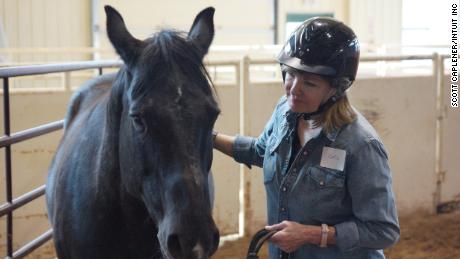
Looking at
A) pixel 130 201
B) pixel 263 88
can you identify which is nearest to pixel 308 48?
pixel 130 201

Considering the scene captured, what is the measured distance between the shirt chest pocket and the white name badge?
0.04 ft

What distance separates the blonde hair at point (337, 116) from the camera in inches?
64.0

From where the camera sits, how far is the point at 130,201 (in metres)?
1.80

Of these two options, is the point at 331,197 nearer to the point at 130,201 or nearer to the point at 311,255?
the point at 311,255

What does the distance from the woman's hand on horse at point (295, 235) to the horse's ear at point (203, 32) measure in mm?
534

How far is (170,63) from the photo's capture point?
158 centimetres

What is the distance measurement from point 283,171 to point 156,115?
45 centimetres

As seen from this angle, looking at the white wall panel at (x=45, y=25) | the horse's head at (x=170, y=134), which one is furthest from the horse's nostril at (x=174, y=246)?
the white wall panel at (x=45, y=25)

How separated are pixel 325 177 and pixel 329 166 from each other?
1.3 inches

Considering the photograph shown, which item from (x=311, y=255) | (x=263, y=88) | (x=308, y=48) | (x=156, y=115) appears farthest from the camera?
(x=263, y=88)

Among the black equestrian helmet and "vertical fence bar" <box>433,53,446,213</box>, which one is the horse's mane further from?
"vertical fence bar" <box>433,53,446,213</box>

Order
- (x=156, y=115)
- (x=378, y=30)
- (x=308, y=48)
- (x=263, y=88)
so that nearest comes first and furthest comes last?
(x=156, y=115) → (x=308, y=48) → (x=263, y=88) → (x=378, y=30)

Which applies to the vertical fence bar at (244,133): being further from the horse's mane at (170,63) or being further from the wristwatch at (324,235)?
the wristwatch at (324,235)

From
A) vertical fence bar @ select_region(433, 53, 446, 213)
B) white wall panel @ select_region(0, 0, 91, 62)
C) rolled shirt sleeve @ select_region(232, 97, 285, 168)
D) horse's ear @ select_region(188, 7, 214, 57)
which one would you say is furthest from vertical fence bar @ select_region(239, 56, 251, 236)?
white wall panel @ select_region(0, 0, 91, 62)
